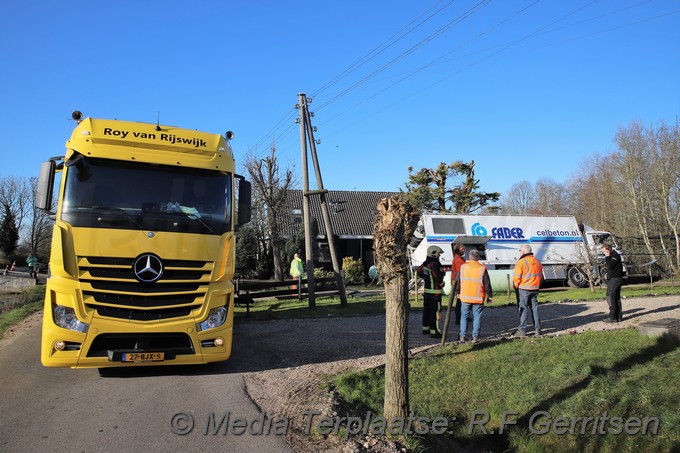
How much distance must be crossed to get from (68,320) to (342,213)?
32637 mm

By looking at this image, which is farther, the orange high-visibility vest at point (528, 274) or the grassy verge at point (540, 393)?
the orange high-visibility vest at point (528, 274)

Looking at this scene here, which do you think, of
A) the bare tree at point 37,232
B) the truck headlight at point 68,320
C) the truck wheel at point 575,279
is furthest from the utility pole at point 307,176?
the bare tree at point 37,232

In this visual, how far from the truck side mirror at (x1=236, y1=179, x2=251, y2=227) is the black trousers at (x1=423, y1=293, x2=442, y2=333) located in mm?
4346

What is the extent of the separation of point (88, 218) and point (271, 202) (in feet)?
79.1

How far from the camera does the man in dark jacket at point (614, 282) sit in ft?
35.3

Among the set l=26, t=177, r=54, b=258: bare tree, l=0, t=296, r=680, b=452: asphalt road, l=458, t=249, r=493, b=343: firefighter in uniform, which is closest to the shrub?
l=0, t=296, r=680, b=452: asphalt road

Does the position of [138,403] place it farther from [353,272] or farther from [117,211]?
[353,272]

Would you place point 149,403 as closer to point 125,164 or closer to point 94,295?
point 94,295

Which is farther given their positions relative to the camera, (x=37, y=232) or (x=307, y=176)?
(x=37, y=232)

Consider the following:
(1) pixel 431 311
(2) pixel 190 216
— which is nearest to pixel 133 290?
(2) pixel 190 216

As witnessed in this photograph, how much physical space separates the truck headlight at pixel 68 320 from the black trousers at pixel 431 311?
6.36 m

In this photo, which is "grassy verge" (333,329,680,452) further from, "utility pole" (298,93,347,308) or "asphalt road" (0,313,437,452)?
"utility pole" (298,93,347,308)

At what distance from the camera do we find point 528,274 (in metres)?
9.73

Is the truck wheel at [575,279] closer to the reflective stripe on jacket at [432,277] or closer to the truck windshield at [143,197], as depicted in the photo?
the reflective stripe on jacket at [432,277]
